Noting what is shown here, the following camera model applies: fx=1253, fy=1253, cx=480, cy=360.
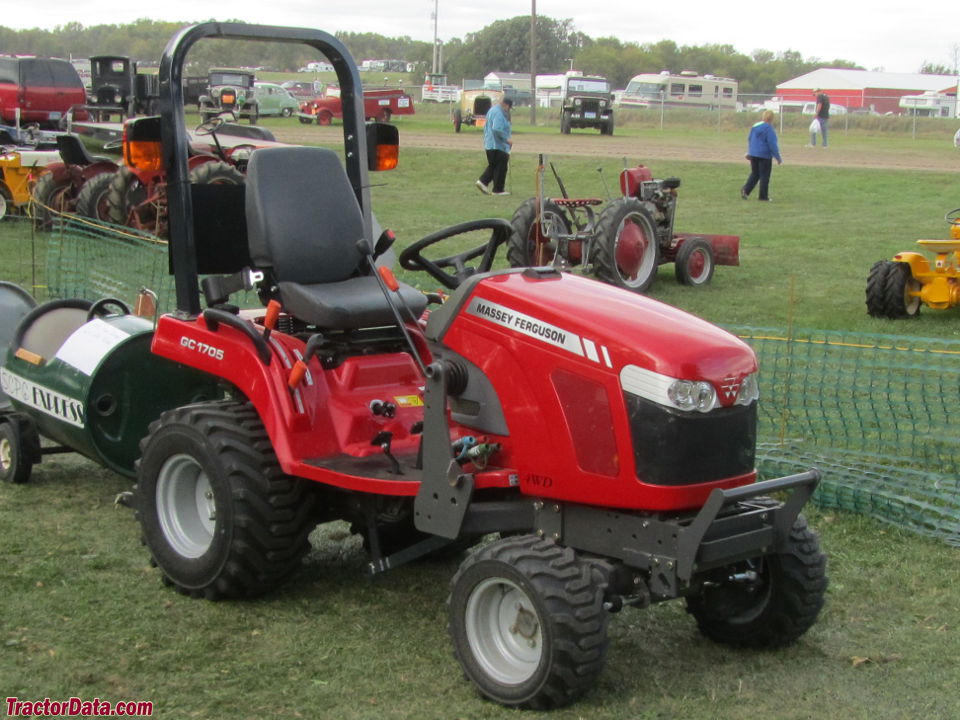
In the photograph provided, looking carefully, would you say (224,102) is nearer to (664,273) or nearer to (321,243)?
(664,273)

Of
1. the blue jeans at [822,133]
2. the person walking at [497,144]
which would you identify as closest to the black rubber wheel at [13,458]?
the person walking at [497,144]

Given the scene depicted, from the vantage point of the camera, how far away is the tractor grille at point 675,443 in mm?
3680

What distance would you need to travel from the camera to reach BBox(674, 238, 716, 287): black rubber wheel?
41.9 ft

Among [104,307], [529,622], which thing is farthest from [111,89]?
[529,622]

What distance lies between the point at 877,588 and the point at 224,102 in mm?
11356

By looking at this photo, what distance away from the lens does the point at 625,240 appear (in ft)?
39.1

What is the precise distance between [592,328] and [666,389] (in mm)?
305

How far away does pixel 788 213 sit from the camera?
19438 millimetres

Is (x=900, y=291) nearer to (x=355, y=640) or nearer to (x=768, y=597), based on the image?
(x=768, y=597)

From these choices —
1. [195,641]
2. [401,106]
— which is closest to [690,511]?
[195,641]

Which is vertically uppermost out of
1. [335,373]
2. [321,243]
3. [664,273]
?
[321,243]

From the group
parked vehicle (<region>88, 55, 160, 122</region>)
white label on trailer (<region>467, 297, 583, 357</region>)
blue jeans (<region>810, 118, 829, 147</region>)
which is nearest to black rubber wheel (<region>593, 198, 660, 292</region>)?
white label on trailer (<region>467, 297, 583, 357</region>)

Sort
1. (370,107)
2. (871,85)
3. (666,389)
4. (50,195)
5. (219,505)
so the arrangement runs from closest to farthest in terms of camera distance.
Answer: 1. (666,389)
2. (219,505)
3. (50,195)
4. (370,107)
5. (871,85)

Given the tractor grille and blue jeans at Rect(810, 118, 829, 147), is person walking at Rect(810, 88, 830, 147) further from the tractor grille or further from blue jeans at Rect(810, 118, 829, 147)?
the tractor grille
